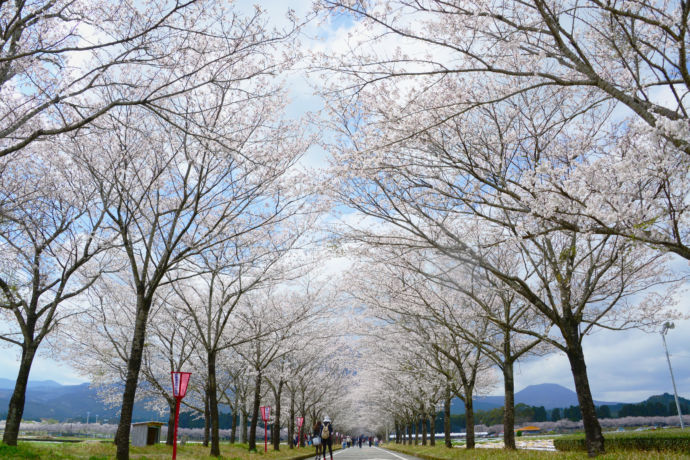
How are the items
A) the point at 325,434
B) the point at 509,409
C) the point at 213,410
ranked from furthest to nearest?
the point at 325,434
the point at 213,410
the point at 509,409

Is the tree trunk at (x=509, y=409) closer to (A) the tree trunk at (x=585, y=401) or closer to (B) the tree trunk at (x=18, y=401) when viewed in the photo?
(A) the tree trunk at (x=585, y=401)

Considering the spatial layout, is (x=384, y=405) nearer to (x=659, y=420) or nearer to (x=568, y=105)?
(x=568, y=105)

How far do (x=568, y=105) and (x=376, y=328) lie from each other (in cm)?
1559

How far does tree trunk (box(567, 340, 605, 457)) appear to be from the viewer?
8820 millimetres

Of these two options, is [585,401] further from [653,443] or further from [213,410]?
[213,410]

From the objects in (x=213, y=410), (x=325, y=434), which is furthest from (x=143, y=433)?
(x=325, y=434)

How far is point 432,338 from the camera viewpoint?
661 inches

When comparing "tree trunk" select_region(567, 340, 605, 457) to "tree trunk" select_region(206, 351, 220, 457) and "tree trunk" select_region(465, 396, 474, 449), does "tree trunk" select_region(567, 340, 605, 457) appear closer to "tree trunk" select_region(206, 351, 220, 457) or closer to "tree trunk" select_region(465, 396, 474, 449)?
"tree trunk" select_region(465, 396, 474, 449)

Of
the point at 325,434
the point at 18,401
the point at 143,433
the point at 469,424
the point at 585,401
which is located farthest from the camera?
the point at 143,433

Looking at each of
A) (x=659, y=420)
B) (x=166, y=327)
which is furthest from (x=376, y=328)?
(x=659, y=420)

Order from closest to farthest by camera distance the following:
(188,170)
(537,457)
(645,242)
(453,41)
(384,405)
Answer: (645,242) → (453,41) → (537,457) → (188,170) → (384,405)

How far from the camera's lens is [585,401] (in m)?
9.25

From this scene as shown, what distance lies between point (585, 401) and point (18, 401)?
42.5ft

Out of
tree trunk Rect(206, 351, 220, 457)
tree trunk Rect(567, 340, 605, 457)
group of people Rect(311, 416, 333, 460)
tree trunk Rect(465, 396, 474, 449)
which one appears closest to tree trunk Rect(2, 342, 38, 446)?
tree trunk Rect(206, 351, 220, 457)
